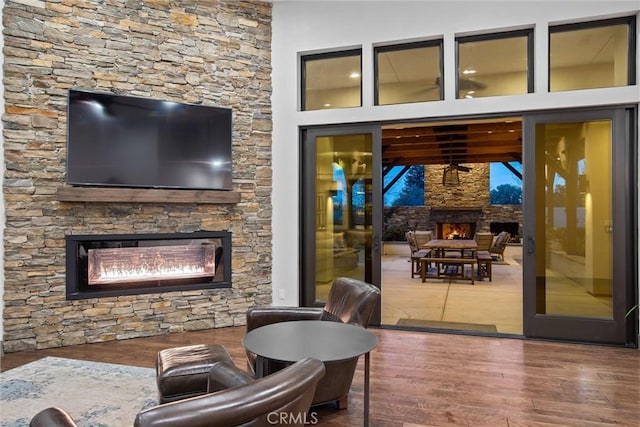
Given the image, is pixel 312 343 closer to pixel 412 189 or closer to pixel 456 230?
pixel 456 230

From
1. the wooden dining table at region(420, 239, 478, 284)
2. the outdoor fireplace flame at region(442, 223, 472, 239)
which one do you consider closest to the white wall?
the wooden dining table at region(420, 239, 478, 284)

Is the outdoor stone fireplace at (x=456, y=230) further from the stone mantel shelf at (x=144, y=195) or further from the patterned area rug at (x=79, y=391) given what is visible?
the patterned area rug at (x=79, y=391)

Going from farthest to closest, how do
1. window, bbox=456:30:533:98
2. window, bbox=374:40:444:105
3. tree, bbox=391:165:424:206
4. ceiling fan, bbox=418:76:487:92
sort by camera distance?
tree, bbox=391:165:424:206
window, bbox=374:40:444:105
ceiling fan, bbox=418:76:487:92
window, bbox=456:30:533:98

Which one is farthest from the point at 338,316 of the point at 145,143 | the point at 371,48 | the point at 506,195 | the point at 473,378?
the point at 506,195

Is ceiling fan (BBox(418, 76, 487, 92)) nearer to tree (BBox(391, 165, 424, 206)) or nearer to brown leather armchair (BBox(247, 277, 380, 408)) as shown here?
brown leather armchair (BBox(247, 277, 380, 408))

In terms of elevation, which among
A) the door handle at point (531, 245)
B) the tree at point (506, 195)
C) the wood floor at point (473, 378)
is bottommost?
the wood floor at point (473, 378)

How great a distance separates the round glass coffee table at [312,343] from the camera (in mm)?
2217

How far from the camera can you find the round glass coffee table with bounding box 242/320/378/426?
2217 millimetres

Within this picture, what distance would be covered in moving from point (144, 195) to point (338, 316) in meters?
2.68

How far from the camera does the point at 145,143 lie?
4586mm

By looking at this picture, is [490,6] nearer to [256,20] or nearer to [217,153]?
[256,20]

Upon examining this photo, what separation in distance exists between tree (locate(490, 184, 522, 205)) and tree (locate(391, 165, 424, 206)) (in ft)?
8.29

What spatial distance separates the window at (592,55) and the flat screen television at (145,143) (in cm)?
376
